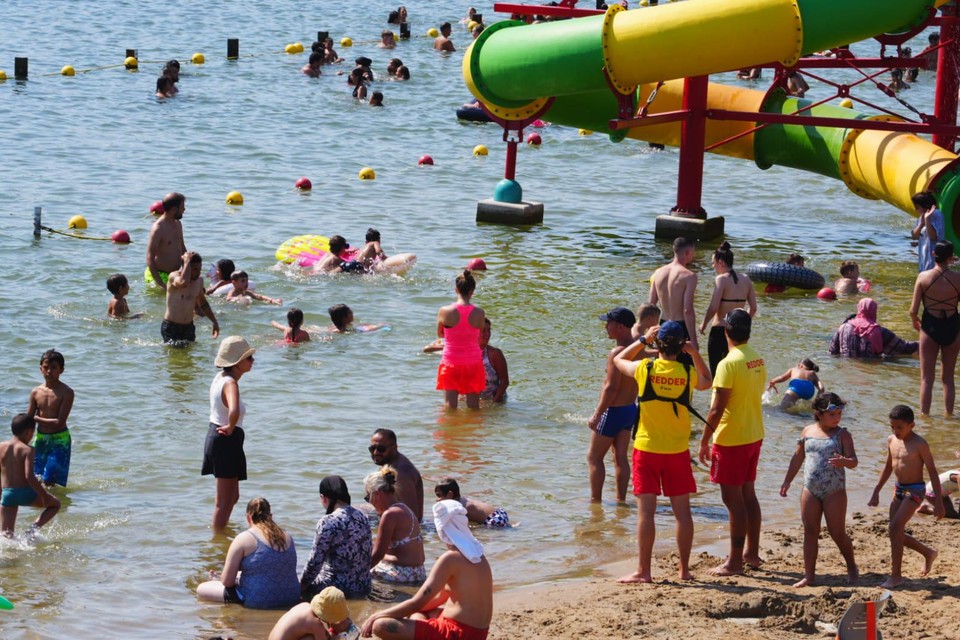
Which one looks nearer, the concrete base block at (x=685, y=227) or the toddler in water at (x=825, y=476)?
the toddler in water at (x=825, y=476)

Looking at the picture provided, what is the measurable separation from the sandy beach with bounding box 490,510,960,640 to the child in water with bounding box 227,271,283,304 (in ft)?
25.5

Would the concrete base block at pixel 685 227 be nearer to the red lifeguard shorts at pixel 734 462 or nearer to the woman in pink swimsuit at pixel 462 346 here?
the woman in pink swimsuit at pixel 462 346

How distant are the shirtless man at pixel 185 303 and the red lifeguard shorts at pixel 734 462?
642 centimetres

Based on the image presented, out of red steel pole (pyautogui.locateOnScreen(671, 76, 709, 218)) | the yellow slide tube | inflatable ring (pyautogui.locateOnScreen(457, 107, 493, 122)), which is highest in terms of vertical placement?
the yellow slide tube

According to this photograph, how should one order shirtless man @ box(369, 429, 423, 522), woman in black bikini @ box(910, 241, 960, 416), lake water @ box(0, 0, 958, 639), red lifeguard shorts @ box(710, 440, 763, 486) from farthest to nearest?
1. woman in black bikini @ box(910, 241, 960, 416)
2. lake water @ box(0, 0, 958, 639)
3. shirtless man @ box(369, 429, 423, 522)
4. red lifeguard shorts @ box(710, 440, 763, 486)

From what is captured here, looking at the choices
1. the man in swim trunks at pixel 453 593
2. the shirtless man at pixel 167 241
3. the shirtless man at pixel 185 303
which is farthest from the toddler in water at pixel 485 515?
the shirtless man at pixel 167 241

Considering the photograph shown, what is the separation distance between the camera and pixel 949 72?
17672mm

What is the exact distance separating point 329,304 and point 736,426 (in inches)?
336

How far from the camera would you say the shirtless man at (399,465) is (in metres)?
8.46

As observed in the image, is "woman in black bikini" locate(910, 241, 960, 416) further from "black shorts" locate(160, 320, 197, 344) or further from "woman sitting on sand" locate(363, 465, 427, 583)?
"black shorts" locate(160, 320, 197, 344)

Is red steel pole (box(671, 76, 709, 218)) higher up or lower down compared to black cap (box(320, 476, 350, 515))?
higher up

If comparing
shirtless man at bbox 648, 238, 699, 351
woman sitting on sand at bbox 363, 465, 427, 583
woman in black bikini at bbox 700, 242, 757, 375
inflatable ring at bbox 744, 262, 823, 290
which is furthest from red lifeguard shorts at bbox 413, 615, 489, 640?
inflatable ring at bbox 744, 262, 823, 290

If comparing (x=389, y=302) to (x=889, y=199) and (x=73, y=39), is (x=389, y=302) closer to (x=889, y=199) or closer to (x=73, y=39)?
(x=889, y=199)

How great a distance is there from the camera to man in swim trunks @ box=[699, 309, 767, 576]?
7.96 metres
